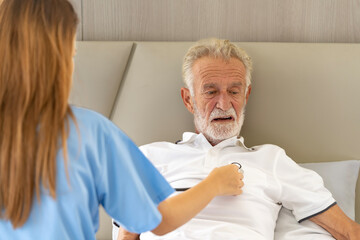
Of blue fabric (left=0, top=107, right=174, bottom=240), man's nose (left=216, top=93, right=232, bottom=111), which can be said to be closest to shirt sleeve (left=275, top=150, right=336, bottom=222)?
man's nose (left=216, top=93, right=232, bottom=111)

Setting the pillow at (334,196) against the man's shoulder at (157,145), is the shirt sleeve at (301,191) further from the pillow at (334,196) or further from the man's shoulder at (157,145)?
the man's shoulder at (157,145)

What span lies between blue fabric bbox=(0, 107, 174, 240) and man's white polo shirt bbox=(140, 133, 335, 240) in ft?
1.74

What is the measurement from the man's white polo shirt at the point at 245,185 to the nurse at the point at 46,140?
0.61 meters

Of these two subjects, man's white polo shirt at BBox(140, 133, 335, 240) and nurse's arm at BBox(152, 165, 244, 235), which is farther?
man's white polo shirt at BBox(140, 133, 335, 240)

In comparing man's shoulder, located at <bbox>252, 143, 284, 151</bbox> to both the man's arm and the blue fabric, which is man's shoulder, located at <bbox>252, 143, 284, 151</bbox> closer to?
the man's arm

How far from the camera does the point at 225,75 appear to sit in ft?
5.91

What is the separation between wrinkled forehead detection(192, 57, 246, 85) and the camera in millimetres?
1801

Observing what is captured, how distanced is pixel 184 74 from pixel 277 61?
0.37 m

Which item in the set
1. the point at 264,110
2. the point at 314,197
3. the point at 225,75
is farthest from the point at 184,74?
the point at 314,197

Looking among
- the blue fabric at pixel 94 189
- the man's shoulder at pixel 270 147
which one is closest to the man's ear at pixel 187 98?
the man's shoulder at pixel 270 147

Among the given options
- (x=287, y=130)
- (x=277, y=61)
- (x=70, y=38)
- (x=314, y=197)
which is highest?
(x=70, y=38)

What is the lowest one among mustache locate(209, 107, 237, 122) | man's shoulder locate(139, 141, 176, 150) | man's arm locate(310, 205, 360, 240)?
man's arm locate(310, 205, 360, 240)

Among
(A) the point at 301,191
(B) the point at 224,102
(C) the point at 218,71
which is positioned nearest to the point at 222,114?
(B) the point at 224,102

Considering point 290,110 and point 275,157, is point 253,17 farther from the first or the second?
point 275,157
